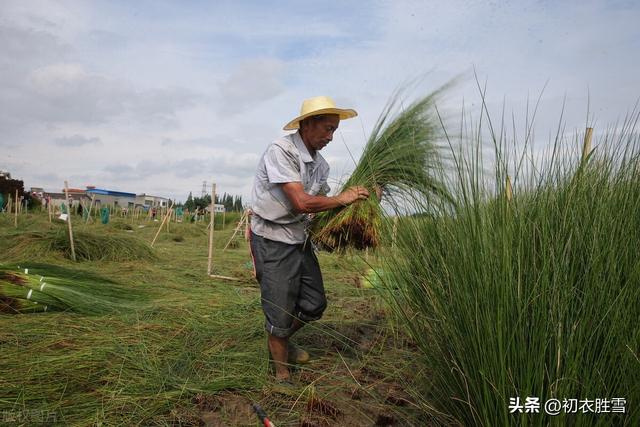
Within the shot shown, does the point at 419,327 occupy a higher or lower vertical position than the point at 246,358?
higher

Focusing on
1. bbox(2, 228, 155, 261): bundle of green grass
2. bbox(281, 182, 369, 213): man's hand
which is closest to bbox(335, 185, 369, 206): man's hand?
bbox(281, 182, 369, 213): man's hand

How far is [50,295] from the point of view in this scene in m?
3.87

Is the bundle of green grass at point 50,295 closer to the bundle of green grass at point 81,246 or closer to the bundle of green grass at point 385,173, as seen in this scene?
the bundle of green grass at point 385,173

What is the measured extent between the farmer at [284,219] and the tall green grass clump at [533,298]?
915mm

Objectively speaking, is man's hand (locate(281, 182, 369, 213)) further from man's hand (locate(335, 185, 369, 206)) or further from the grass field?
the grass field

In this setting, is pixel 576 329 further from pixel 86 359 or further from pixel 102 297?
pixel 102 297

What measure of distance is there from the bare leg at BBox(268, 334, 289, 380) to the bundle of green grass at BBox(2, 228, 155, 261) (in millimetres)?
5593

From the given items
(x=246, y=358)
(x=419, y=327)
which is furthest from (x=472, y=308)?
(x=246, y=358)

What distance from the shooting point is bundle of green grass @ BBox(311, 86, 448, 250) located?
7.52ft

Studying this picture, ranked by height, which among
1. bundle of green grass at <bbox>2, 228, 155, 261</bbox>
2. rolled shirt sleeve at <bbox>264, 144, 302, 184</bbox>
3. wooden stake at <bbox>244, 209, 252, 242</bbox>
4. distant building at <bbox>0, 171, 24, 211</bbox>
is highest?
distant building at <bbox>0, 171, 24, 211</bbox>

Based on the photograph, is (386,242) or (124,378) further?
(124,378)

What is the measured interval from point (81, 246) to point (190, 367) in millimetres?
5779

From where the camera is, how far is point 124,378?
2443 millimetres

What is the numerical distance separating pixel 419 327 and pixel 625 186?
2.87ft
